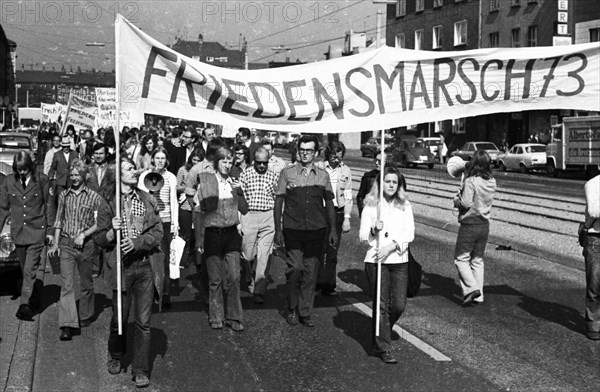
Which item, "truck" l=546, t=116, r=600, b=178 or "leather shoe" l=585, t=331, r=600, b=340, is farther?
"truck" l=546, t=116, r=600, b=178

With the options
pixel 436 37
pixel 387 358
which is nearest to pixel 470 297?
pixel 387 358

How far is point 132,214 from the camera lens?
23.4 feet

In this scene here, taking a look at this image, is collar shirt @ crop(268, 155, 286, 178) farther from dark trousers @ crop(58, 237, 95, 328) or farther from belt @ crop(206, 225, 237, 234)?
dark trousers @ crop(58, 237, 95, 328)

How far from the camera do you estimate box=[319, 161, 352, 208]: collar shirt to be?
10531 mm

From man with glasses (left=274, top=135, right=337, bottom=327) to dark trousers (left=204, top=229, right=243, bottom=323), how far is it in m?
0.51

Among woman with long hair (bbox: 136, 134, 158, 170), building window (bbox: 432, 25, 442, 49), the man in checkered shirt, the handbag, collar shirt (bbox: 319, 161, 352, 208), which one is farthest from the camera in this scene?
building window (bbox: 432, 25, 442, 49)

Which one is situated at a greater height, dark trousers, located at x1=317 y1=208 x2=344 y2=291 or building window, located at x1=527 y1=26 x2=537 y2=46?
building window, located at x1=527 y1=26 x2=537 y2=46

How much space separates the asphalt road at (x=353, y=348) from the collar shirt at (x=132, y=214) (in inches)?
46.9

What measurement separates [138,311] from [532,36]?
49.7 metres

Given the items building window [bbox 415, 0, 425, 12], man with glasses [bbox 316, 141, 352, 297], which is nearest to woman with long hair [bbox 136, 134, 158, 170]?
man with glasses [bbox 316, 141, 352, 297]

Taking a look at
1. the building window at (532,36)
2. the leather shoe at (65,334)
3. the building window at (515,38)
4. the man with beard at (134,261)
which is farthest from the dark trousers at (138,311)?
the building window at (515,38)

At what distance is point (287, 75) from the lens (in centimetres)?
806

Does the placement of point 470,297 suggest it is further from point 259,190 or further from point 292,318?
point 259,190

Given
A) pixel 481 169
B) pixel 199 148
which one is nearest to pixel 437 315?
pixel 481 169
